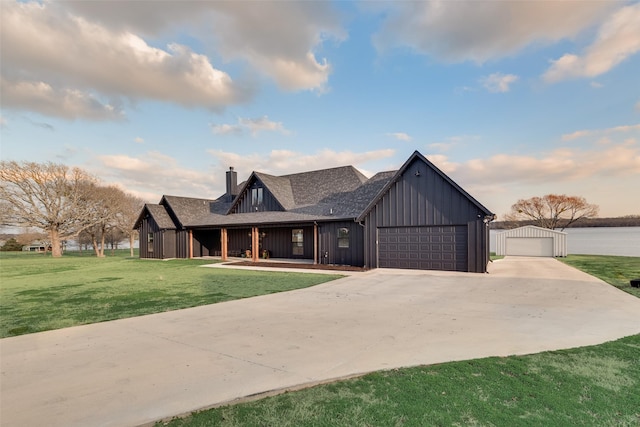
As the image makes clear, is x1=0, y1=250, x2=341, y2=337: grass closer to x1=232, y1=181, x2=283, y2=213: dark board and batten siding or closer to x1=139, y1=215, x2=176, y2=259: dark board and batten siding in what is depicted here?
x1=232, y1=181, x2=283, y2=213: dark board and batten siding

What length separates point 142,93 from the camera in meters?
15.0

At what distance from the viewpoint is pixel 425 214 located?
50.6 ft

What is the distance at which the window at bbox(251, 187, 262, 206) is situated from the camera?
932 inches

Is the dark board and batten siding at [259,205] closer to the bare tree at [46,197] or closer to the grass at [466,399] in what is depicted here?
the grass at [466,399]

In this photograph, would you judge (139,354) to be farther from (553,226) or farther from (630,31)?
(553,226)

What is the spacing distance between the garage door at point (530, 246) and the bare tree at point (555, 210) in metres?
23.1

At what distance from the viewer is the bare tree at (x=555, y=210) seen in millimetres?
40938

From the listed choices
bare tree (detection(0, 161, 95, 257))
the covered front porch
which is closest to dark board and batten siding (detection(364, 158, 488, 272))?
the covered front porch

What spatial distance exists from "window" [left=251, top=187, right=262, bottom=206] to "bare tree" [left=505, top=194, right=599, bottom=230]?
39.3 meters

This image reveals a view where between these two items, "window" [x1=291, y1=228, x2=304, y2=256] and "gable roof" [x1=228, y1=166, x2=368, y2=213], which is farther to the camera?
"gable roof" [x1=228, y1=166, x2=368, y2=213]

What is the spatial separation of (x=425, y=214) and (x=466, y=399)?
511 inches

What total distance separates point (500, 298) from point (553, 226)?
141 feet

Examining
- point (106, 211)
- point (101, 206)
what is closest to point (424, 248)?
point (106, 211)

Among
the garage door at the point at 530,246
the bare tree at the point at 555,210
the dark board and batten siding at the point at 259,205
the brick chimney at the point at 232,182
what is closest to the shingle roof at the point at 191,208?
the brick chimney at the point at 232,182
